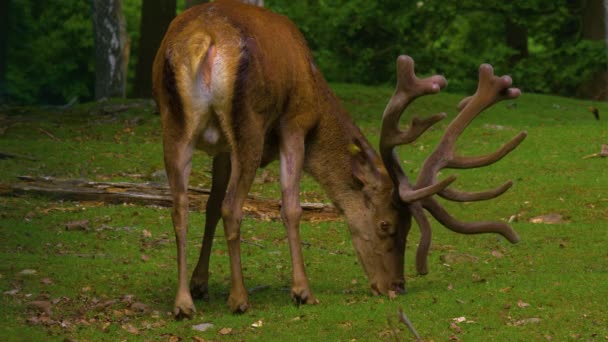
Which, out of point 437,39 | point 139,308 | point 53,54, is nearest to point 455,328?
point 139,308

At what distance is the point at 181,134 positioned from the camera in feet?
29.6

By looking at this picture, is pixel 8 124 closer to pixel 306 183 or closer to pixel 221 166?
pixel 306 183

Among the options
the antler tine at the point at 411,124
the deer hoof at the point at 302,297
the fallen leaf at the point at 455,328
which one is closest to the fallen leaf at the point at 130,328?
the deer hoof at the point at 302,297

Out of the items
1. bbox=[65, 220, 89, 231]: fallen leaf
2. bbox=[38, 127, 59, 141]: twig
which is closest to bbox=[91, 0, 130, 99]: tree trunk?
bbox=[38, 127, 59, 141]: twig

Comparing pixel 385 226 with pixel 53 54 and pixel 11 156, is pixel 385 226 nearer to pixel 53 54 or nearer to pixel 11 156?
pixel 11 156

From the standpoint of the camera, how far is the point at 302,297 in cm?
950

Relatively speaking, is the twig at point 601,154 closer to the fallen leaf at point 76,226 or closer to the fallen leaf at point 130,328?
the fallen leaf at point 76,226

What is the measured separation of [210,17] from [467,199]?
2522mm

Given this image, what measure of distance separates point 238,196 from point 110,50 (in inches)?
614

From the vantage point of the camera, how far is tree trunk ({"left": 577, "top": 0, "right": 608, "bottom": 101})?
2583cm

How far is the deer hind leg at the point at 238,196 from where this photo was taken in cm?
918

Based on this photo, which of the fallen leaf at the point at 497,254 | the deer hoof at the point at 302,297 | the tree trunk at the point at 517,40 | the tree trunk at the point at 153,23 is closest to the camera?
the deer hoof at the point at 302,297

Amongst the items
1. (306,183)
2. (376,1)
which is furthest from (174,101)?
(376,1)

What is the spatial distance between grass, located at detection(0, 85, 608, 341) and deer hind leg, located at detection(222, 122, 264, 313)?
219 millimetres
